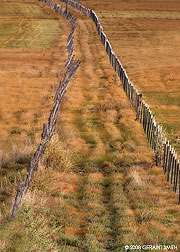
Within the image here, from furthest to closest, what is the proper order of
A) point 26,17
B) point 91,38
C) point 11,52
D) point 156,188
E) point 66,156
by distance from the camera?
point 26,17 → point 91,38 → point 11,52 → point 66,156 → point 156,188

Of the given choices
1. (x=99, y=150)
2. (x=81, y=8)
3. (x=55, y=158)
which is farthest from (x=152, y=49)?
(x=55, y=158)

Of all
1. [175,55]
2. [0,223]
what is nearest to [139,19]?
[175,55]

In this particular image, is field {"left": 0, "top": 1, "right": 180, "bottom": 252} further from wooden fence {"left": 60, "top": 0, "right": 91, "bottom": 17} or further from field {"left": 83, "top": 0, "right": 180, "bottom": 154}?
wooden fence {"left": 60, "top": 0, "right": 91, "bottom": 17}

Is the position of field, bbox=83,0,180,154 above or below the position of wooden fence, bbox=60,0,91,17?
below

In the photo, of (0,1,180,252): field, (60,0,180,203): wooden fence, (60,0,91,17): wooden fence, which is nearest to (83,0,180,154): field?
(60,0,180,203): wooden fence

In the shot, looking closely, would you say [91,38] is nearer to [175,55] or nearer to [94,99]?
[175,55]

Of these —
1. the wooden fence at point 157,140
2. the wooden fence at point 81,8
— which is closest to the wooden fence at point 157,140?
the wooden fence at point 157,140

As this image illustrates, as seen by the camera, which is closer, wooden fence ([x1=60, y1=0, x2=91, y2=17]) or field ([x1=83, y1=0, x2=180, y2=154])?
field ([x1=83, y1=0, x2=180, y2=154])

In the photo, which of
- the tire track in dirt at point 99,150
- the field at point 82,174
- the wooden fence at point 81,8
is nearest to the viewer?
the field at point 82,174

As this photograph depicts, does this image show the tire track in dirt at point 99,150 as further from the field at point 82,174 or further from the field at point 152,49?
the field at point 152,49

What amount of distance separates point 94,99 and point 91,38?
76.8 ft

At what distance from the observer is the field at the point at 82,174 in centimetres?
1002

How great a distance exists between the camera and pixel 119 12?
A: 2987 inches

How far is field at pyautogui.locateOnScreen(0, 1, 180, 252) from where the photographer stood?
10016mm
